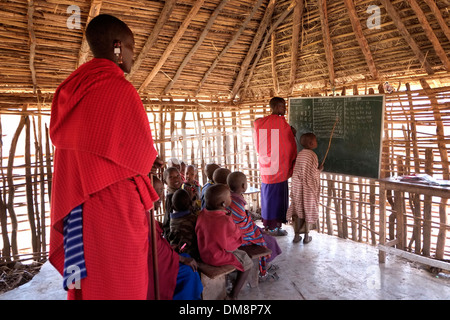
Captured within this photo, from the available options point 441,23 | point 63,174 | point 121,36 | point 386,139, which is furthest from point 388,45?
point 63,174

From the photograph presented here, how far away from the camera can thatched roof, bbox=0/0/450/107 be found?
14.3 feet

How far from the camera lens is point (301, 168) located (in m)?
4.73

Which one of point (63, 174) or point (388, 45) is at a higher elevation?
point (388, 45)

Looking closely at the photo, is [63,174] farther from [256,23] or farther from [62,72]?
[256,23]

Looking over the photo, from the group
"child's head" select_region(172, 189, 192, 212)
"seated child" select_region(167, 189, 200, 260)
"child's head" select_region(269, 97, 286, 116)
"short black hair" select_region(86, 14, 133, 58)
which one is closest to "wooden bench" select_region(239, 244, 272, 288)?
"seated child" select_region(167, 189, 200, 260)

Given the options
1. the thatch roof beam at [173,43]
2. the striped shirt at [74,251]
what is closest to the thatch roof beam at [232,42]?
the thatch roof beam at [173,43]

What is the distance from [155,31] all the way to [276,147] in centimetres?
272

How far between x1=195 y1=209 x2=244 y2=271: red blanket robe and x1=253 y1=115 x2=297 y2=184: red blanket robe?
203 cm

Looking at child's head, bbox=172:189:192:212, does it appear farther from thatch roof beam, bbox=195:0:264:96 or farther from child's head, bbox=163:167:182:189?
thatch roof beam, bbox=195:0:264:96

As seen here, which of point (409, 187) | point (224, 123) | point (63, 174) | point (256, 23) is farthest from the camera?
point (224, 123)

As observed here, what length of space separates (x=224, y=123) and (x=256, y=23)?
2306mm

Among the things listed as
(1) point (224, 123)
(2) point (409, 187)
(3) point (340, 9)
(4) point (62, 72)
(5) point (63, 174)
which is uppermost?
(3) point (340, 9)
